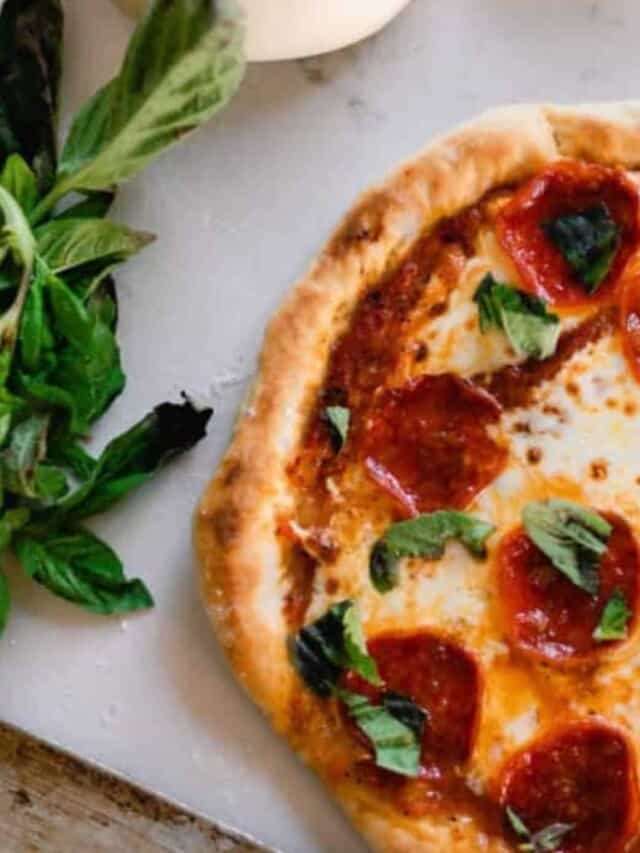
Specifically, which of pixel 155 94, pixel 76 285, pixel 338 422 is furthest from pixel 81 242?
pixel 338 422

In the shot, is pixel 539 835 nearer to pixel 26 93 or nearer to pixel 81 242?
pixel 81 242

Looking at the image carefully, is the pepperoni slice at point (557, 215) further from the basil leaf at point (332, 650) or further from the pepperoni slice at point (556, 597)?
the basil leaf at point (332, 650)

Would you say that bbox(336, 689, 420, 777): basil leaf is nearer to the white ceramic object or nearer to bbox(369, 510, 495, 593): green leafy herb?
bbox(369, 510, 495, 593): green leafy herb

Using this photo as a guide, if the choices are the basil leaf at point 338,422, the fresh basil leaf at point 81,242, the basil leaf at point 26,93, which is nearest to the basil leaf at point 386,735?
the basil leaf at point 338,422

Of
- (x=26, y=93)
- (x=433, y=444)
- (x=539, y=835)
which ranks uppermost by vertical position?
(x=26, y=93)

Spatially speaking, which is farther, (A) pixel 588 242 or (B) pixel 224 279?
(B) pixel 224 279

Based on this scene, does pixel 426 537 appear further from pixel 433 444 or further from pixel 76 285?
pixel 76 285

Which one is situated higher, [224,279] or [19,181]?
[19,181]
